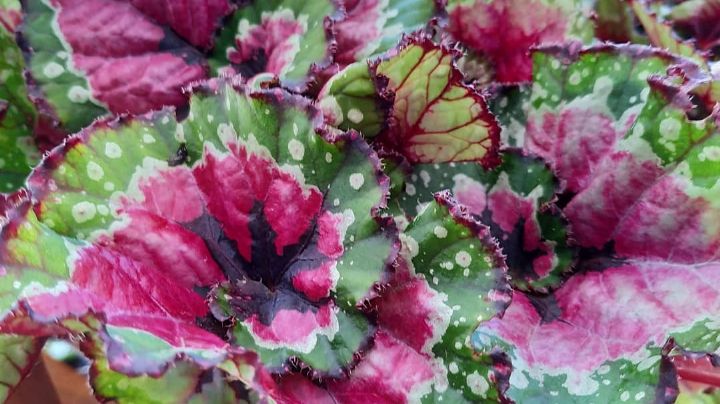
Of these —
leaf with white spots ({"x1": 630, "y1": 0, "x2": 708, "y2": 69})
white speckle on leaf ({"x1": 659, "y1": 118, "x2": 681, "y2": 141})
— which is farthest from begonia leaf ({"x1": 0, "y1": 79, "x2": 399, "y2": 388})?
leaf with white spots ({"x1": 630, "y1": 0, "x2": 708, "y2": 69})

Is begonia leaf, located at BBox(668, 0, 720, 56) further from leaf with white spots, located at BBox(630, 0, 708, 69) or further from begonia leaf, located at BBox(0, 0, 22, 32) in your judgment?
begonia leaf, located at BBox(0, 0, 22, 32)

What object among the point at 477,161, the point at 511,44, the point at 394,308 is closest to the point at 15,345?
the point at 394,308

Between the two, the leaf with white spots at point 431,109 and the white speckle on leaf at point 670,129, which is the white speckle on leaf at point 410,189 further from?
the white speckle on leaf at point 670,129

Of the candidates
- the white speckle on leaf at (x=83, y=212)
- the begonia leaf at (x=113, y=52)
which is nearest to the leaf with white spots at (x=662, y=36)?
the begonia leaf at (x=113, y=52)

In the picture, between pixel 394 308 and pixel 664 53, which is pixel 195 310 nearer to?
pixel 394 308

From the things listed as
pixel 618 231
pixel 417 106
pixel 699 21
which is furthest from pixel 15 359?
pixel 699 21

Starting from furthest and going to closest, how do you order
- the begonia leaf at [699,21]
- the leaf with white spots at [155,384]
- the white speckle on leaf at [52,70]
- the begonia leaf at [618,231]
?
the begonia leaf at [699,21]
the white speckle on leaf at [52,70]
the begonia leaf at [618,231]
the leaf with white spots at [155,384]
